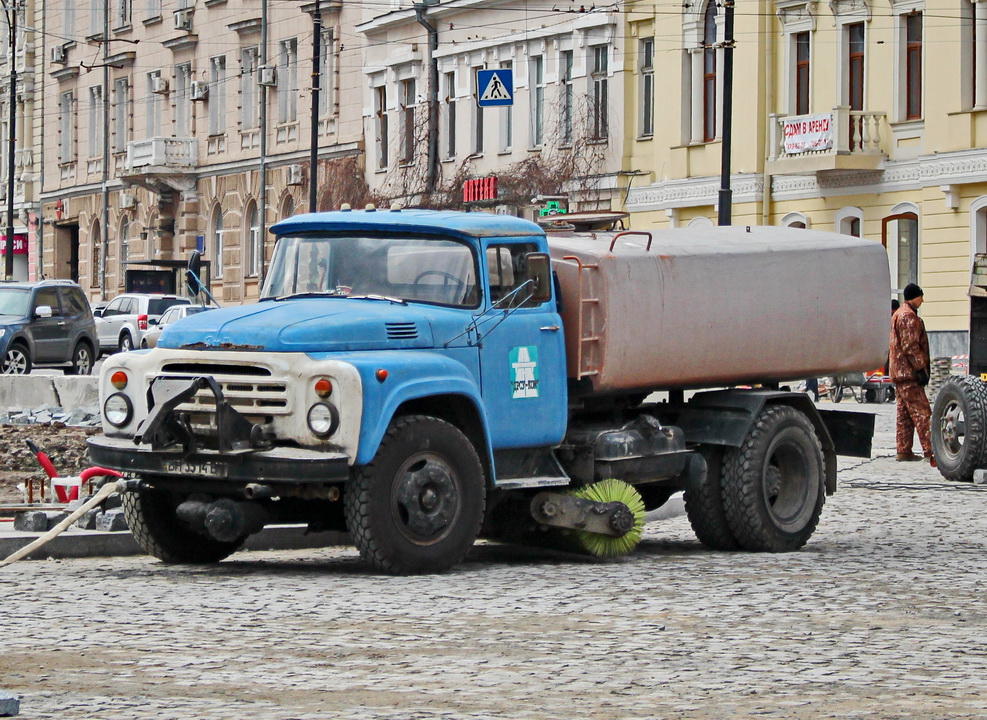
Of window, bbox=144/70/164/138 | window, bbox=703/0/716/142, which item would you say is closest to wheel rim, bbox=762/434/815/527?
window, bbox=703/0/716/142

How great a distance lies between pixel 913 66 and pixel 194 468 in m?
29.7

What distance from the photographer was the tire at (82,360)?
3572 cm

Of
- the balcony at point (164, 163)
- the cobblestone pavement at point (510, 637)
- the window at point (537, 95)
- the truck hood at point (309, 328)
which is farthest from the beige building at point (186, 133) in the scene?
the cobblestone pavement at point (510, 637)

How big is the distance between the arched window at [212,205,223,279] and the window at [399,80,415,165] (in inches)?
378

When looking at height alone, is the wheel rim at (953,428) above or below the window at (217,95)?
below

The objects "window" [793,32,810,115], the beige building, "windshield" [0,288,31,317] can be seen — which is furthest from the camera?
the beige building

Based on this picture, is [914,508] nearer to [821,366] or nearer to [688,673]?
[821,366]

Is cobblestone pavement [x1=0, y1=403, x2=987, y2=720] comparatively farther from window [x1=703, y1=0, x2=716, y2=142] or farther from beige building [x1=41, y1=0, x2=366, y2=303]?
beige building [x1=41, y1=0, x2=366, y2=303]

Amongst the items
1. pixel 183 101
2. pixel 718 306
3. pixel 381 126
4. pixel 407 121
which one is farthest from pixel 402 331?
pixel 183 101

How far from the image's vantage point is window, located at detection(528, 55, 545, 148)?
160 ft

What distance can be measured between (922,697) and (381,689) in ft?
6.73

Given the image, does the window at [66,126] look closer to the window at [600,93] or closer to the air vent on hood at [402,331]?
the window at [600,93]

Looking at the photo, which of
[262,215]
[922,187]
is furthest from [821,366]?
[262,215]

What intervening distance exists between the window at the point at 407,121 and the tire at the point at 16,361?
19.9 m
